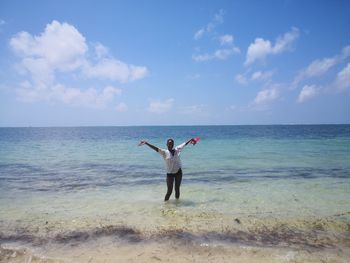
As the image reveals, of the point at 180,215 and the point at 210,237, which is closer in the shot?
the point at 210,237

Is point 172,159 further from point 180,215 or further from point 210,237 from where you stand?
point 210,237

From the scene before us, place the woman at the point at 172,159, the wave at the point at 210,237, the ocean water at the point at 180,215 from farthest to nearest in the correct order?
the woman at the point at 172,159
the wave at the point at 210,237
the ocean water at the point at 180,215

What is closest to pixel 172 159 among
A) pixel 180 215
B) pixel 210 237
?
pixel 180 215

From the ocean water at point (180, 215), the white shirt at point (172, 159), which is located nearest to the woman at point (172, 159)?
the white shirt at point (172, 159)

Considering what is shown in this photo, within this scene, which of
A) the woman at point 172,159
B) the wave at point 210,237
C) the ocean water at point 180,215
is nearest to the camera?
the ocean water at point 180,215

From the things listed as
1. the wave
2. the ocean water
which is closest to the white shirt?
the ocean water

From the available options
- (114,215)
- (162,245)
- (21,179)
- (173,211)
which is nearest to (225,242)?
(162,245)

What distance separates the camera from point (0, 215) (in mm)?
8680

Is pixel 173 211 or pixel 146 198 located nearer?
pixel 173 211

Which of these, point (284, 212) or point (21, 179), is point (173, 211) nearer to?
point (284, 212)

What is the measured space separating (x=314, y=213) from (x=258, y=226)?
91.2 inches

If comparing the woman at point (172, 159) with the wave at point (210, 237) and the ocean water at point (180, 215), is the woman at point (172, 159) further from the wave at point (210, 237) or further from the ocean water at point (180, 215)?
the wave at point (210, 237)

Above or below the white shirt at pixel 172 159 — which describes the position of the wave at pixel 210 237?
below

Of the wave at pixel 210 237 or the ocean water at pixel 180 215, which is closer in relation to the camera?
the ocean water at pixel 180 215
